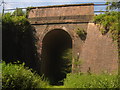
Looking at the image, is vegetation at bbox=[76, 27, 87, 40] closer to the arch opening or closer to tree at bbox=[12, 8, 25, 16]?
the arch opening

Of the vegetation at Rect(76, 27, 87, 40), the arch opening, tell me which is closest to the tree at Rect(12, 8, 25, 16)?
the arch opening

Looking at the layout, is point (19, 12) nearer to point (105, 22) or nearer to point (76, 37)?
point (76, 37)

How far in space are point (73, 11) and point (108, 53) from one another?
4144mm

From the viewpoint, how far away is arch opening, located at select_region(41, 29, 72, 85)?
14962 mm

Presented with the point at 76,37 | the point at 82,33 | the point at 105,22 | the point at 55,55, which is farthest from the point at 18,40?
the point at 105,22

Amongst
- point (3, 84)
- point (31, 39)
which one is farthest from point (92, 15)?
point (3, 84)

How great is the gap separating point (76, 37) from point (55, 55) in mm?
4499

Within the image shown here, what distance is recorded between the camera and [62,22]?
1416cm

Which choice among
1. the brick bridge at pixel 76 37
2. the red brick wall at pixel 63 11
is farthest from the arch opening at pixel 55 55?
the red brick wall at pixel 63 11

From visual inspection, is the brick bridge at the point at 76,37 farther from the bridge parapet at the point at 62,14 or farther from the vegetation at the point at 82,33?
the vegetation at the point at 82,33

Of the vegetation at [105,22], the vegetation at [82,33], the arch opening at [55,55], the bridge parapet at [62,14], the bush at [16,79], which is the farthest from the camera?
the arch opening at [55,55]

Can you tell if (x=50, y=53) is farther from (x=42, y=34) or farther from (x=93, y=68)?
(x=93, y=68)

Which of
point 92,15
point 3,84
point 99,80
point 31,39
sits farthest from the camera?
point 31,39

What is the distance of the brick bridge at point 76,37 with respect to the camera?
1255 centimetres
